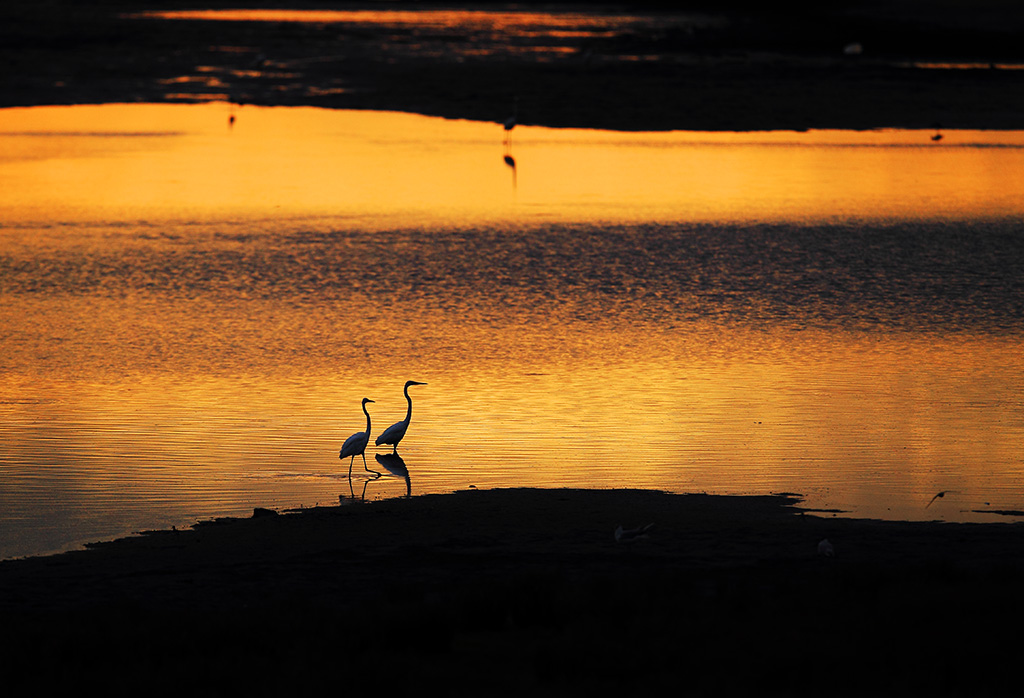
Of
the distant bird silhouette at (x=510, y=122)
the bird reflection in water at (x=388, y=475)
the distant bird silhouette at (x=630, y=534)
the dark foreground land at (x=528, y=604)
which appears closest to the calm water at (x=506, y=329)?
the bird reflection in water at (x=388, y=475)

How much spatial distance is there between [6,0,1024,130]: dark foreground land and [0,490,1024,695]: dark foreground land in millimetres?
29442

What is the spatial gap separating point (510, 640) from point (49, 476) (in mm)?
5492

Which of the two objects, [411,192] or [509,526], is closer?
[509,526]

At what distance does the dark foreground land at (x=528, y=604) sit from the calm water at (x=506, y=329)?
3.34 feet

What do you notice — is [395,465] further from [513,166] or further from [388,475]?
[513,166]

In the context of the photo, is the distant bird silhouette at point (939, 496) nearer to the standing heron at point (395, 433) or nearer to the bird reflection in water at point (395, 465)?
the bird reflection in water at point (395, 465)

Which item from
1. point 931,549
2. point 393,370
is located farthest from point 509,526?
point 393,370

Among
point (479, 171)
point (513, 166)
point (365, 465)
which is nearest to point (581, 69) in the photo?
point (513, 166)

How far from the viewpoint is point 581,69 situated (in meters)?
49.0

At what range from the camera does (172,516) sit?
11.0 m

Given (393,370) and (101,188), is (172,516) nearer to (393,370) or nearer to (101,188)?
(393,370)

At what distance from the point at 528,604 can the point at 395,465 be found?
4212 mm

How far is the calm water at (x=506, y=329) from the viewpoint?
12.1 metres

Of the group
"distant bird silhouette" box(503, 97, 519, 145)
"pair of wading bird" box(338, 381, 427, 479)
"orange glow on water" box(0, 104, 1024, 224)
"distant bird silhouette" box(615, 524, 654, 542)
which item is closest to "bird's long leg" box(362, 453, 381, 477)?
"pair of wading bird" box(338, 381, 427, 479)
